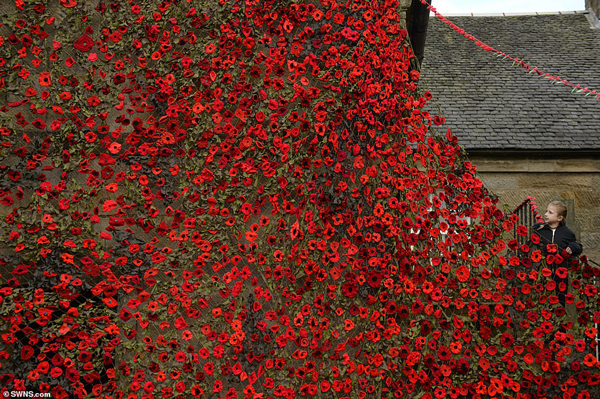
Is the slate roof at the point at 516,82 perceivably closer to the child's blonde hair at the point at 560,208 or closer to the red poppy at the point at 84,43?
the child's blonde hair at the point at 560,208

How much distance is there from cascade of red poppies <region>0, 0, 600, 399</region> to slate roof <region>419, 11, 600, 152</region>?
5060mm

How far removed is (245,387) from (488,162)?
7560mm

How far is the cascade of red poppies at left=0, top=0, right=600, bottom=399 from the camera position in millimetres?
4340

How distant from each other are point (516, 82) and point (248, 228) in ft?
32.0

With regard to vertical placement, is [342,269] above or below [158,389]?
above

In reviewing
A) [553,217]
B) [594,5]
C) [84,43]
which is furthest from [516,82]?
[84,43]

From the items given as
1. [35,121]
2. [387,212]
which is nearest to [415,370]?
[387,212]

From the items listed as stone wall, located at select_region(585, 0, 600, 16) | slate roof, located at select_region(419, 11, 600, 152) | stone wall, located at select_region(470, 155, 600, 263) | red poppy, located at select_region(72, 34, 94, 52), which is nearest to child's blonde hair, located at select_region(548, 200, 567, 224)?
slate roof, located at select_region(419, 11, 600, 152)

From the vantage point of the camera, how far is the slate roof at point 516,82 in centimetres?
1058

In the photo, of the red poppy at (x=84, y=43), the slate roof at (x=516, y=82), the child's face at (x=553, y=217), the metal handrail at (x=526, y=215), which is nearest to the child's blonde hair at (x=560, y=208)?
the child's face at (x=553, y=217)

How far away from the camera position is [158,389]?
14.1 feet

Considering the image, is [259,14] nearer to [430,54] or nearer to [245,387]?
[245,387]

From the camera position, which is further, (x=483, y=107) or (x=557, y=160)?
(x=483, y=107)

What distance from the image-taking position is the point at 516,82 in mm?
12281
